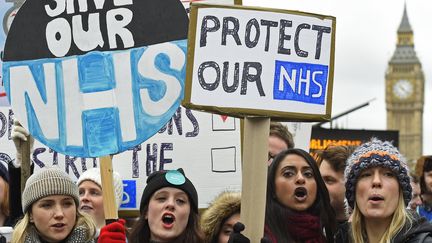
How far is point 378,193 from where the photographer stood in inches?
182

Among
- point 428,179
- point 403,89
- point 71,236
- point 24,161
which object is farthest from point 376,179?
point 403,89

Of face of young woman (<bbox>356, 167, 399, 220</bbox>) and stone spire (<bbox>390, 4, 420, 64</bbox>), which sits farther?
stone spire (<bbox>390, 4, 420, 64</bbox>)

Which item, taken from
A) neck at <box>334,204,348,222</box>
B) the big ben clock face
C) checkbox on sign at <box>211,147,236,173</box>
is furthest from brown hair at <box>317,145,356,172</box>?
the big ben clock face

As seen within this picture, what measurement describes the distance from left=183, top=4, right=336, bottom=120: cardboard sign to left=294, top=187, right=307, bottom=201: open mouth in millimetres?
499

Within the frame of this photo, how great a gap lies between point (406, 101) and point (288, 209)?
165054 mm

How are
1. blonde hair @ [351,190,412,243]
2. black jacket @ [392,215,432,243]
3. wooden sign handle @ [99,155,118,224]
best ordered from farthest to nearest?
wooden sign handle @ [99,155,118,224]
blonde hair @ [351,190,412,243]
black jacket @ [392,215,432,243]

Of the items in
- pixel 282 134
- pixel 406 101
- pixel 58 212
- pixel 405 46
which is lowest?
pixel 58 212

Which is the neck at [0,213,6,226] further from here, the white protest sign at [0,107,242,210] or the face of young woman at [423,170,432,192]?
the face of young woman at [423,170,432,192]

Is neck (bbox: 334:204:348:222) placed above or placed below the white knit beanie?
below

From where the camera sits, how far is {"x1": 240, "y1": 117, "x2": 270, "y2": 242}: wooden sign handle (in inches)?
180

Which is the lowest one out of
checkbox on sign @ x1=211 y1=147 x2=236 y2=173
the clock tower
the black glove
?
the black glove

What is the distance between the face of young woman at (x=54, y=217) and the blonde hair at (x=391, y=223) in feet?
4.18

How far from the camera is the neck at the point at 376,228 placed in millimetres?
4656

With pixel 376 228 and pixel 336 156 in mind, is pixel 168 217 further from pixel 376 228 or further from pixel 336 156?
pixel 336 156
